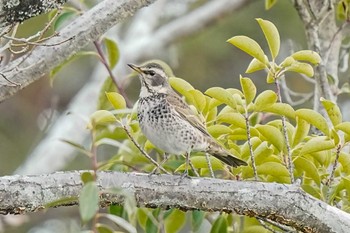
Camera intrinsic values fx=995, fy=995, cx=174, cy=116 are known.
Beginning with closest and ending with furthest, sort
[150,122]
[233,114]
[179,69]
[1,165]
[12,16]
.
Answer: [12,16], [233,114], [150,122], [1,165], [179,69]

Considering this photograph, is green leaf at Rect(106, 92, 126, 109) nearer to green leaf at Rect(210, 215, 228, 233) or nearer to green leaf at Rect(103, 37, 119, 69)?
green leaf at Rect(210, 215, 228, 233)

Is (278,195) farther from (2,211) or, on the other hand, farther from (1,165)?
(1,165)

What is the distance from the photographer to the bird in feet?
13.3

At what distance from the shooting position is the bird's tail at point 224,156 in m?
3.71

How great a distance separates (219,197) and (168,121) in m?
1.10

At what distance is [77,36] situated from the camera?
3.68 meters

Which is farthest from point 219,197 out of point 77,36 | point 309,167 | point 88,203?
point 88,203

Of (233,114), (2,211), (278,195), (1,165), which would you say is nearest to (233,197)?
(278,195)

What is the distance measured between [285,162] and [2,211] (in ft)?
3.54

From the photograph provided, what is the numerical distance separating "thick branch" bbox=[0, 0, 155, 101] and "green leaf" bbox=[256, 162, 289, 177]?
74cm

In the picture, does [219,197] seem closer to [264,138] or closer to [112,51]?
[264,138]

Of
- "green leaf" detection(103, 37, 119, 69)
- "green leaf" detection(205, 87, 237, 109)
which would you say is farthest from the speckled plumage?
"green leaf" detection(205, 87, 237, 109)

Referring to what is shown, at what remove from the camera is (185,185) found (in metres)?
3.31

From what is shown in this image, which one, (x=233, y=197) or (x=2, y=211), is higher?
(x=2, y=211)
